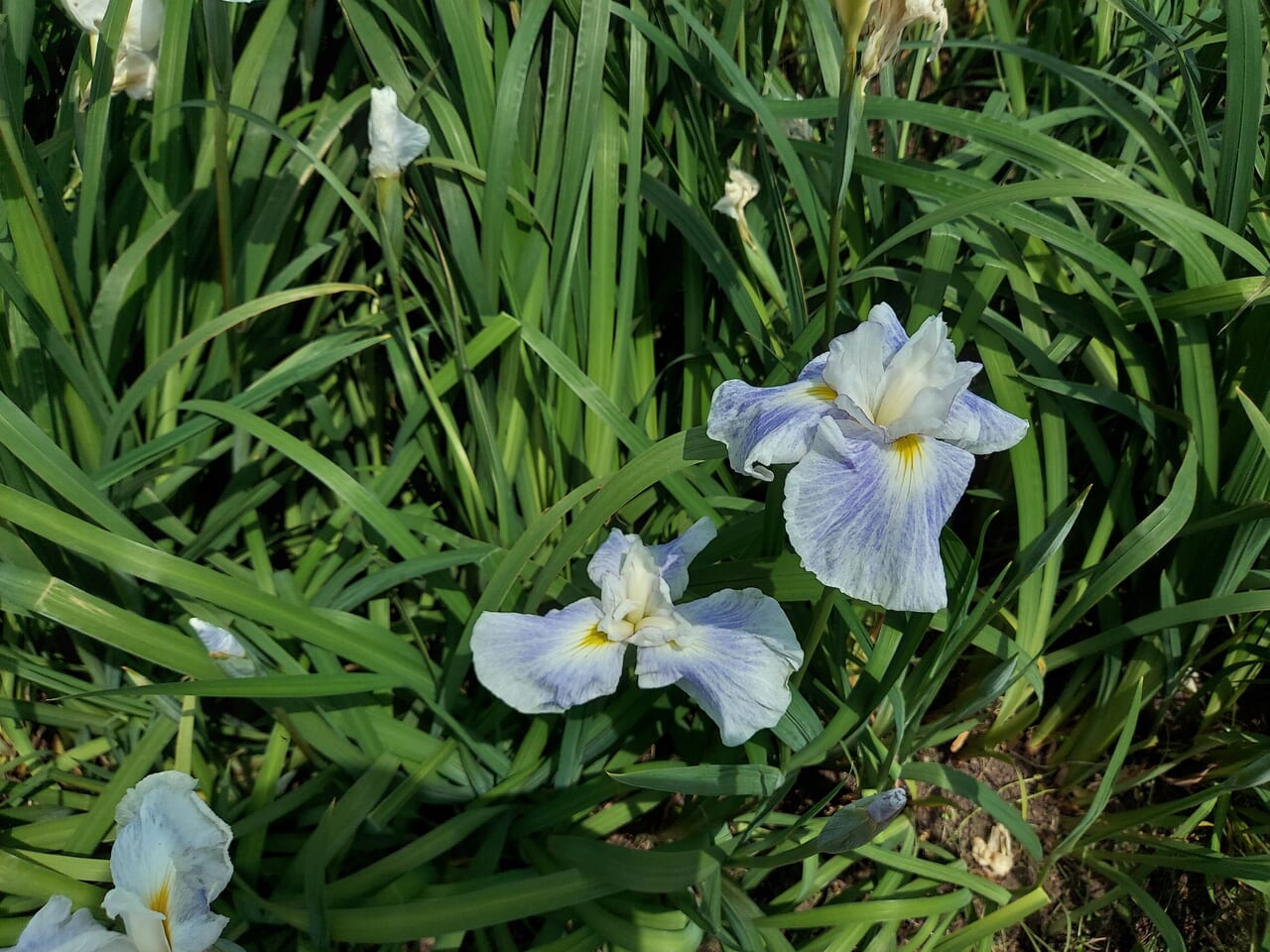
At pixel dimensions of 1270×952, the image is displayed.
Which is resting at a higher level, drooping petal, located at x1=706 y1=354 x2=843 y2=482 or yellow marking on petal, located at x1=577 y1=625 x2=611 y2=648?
drooping petal, located at x1=706 y1=354 x2=843 y2=482

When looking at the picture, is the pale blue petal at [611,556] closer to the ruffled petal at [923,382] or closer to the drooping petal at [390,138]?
the ruffled petal at [923,382]

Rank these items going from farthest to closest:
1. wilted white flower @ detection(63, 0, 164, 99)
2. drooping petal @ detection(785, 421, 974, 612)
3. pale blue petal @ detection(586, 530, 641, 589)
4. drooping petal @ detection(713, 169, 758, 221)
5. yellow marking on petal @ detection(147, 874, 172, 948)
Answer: drooping petal @ detection(713, 169, 758, 221) < wilted white flower @ detection(63, 0, 164, 99) < pale blue petal @ detection(586, 530, 641, 589) < yellow marking on petal @ detection(147, 874, 172, 948) < drooping petal @ detection(785, 421, 974, 612)

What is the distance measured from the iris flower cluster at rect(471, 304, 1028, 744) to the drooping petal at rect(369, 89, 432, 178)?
0.71 meters

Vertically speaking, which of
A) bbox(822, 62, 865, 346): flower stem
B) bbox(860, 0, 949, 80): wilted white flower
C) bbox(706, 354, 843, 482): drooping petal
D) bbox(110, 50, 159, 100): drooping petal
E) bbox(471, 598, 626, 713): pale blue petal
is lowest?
bbox(471, 598, 626, 713): pale blue petal

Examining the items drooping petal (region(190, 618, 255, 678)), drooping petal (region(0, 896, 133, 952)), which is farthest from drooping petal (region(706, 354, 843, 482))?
drooping petal (region(0, 896, 133, 952))

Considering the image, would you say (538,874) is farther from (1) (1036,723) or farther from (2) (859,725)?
(1) (1036,723)

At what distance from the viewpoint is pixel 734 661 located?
1.17 meters

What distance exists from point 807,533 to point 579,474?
2.97 feet

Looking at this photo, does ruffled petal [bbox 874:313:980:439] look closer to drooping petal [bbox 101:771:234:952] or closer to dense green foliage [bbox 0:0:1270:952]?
dense green foliage [bbox 0:0:1270:952]

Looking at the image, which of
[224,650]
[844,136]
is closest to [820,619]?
[844,136]

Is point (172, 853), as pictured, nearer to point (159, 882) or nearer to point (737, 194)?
point (159, 882)

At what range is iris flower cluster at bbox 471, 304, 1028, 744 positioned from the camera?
949 millimetres

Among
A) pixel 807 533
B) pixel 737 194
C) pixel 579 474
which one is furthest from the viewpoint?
pixel 579 474

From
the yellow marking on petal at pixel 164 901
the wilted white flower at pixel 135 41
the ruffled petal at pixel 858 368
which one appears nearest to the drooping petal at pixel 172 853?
the yellow marking on petal at pixel 164 901
